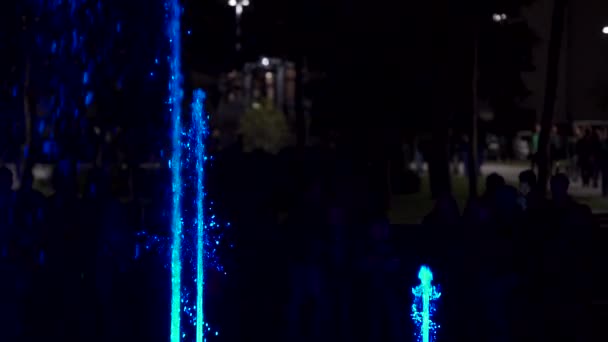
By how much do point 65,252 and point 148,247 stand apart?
6.49 metres

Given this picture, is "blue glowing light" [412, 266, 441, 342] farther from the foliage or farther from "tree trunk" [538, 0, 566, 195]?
the foliage

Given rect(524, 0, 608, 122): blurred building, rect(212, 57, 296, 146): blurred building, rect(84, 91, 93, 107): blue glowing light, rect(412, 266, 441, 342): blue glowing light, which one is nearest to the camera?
rect(412, 266, 441, 342): blue glowing light

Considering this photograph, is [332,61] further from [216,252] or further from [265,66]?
[265,66]

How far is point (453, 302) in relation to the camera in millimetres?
12133

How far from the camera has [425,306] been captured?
10.1 m

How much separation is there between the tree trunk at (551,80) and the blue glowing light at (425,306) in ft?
38.9

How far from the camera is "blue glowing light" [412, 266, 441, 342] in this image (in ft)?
33.7

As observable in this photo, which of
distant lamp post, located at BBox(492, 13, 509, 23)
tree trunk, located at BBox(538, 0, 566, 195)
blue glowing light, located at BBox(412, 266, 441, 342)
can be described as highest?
distant lamp post, located at BBox(492, 13, 509, 23)

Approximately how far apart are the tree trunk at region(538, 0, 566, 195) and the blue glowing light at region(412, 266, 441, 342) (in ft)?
38.9

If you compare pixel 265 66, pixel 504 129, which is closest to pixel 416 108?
pixel 504 129

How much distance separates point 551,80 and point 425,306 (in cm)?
1550

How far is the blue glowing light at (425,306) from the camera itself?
404 inches

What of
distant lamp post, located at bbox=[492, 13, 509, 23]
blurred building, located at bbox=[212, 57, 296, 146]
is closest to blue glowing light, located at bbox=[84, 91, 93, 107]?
distant lamp post, located at bbox=[492, 13, 509, 23]

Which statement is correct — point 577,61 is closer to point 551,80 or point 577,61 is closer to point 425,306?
point 551,80
